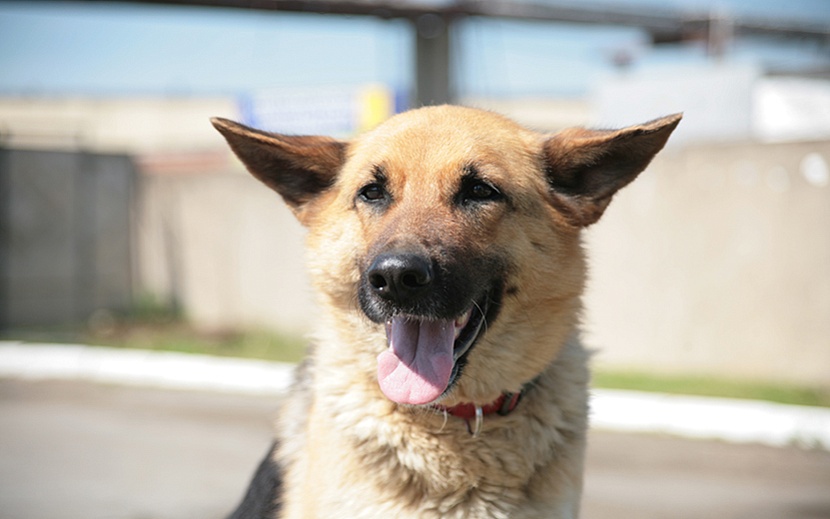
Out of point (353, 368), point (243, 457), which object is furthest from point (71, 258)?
point (353, 368)

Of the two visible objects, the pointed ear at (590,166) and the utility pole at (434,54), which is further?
the utility pole at (434,54)

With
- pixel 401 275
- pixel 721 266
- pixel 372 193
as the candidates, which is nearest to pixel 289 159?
pixel 372 193

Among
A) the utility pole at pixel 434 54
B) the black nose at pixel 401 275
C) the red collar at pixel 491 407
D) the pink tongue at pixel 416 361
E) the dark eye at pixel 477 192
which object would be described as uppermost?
the utility pole at pixel 434 54

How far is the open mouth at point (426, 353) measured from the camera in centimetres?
246

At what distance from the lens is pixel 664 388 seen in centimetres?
700

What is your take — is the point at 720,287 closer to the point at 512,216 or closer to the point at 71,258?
the point at 512,216

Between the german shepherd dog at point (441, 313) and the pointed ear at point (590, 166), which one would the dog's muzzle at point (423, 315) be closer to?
the german shepherd dog at point (441, 313)

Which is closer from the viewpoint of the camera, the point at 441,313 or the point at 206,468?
the point at 441,313

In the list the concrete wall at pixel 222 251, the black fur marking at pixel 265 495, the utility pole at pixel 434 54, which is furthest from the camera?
the utility pole at pixel 434 54

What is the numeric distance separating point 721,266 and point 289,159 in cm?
542

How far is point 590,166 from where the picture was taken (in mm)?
2898

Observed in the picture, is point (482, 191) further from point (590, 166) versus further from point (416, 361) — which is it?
point (416, 361)

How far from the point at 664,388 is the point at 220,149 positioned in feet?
25.3

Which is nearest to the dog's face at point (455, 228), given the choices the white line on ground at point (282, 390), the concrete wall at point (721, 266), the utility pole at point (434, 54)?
the white line on ground at point (282, 390)
